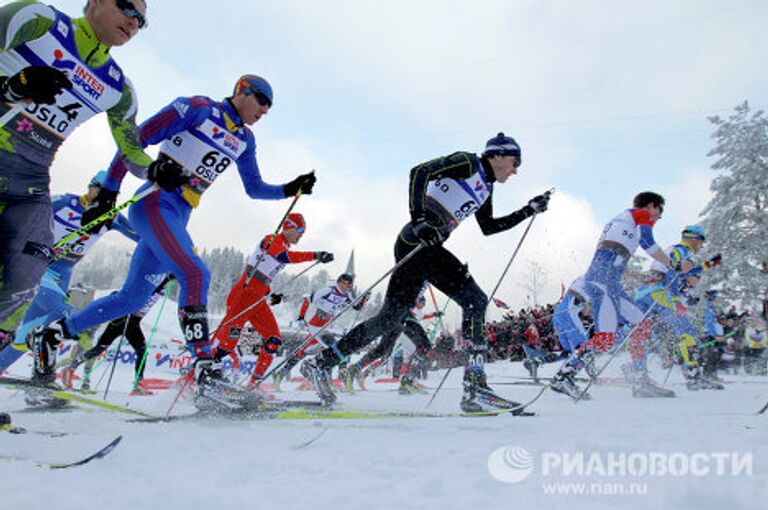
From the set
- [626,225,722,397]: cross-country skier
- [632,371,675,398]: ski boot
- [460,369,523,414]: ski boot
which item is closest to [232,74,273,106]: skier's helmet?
[460,369,523,414]: ski boot

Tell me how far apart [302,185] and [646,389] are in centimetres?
476

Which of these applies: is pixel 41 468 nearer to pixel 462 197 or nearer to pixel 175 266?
pixel 175 266

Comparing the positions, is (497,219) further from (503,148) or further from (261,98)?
(261,98)

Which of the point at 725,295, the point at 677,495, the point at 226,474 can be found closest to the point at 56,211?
the point at 226,474

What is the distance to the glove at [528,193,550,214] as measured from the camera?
14.4 ft

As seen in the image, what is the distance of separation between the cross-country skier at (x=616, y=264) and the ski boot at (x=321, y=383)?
2.70 meters

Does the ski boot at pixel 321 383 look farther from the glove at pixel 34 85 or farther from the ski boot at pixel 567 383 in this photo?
the glove at pixel 34 85

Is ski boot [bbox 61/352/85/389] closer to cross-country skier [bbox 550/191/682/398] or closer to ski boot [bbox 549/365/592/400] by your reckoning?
ski boot [bbox 549/365/592/400]

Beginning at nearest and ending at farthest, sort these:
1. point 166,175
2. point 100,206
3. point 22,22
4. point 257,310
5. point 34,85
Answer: point 34,85 < point 22,22 < point 166,175 < point 100,206 < point 257,310

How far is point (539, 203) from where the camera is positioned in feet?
14.5

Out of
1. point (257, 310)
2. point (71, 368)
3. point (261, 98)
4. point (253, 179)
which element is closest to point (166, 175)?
point (261, 98)

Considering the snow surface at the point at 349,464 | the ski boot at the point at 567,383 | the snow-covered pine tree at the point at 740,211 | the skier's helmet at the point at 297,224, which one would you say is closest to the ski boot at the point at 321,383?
the snow surface at the point at 349,464

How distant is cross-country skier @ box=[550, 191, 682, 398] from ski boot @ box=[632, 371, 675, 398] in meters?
0.73

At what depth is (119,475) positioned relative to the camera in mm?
1535
